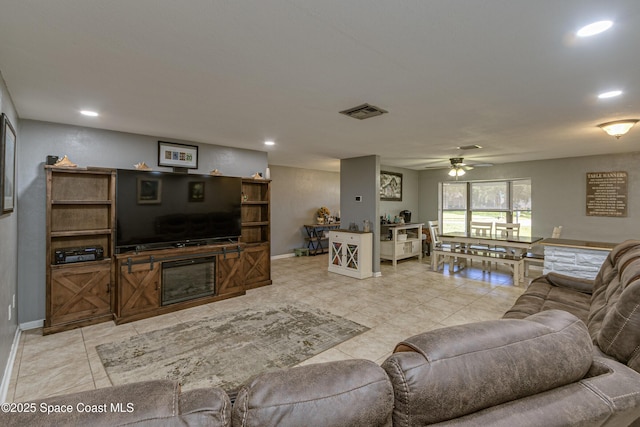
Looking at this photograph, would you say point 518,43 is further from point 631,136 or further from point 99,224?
point 99,224

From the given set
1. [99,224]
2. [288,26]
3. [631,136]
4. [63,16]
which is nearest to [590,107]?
[631,136]

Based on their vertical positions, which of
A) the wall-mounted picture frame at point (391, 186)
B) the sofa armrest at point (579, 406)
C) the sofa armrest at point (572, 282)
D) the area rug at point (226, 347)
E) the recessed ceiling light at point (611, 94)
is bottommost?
the area rug at point (226, 347)

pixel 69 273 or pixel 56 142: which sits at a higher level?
pixel 56 142

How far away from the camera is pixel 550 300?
2635 mm

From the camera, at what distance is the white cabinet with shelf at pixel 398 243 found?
6.50 metres

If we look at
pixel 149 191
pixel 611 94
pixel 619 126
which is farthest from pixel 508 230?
pixel 149 191

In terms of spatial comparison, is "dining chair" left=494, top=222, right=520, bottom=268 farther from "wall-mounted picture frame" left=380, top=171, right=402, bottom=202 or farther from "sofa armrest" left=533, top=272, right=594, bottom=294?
"sofa armrest" left=533, top=272, right=594, bottom=294

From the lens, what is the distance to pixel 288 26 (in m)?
1.58

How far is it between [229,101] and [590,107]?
3.51m

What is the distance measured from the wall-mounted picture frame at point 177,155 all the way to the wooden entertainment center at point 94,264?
0.75 meters

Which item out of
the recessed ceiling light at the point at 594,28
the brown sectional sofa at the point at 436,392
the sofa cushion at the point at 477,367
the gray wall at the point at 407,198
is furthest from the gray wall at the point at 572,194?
the sofa cushion at the point at 477,367

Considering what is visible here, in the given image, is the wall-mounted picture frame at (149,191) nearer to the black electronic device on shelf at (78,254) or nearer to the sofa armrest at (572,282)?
the black electronic device on shelf at (78,254)

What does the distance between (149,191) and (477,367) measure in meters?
4.01

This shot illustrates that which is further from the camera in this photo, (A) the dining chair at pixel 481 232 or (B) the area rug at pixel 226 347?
(A) the dining chair at pixel 481 232
